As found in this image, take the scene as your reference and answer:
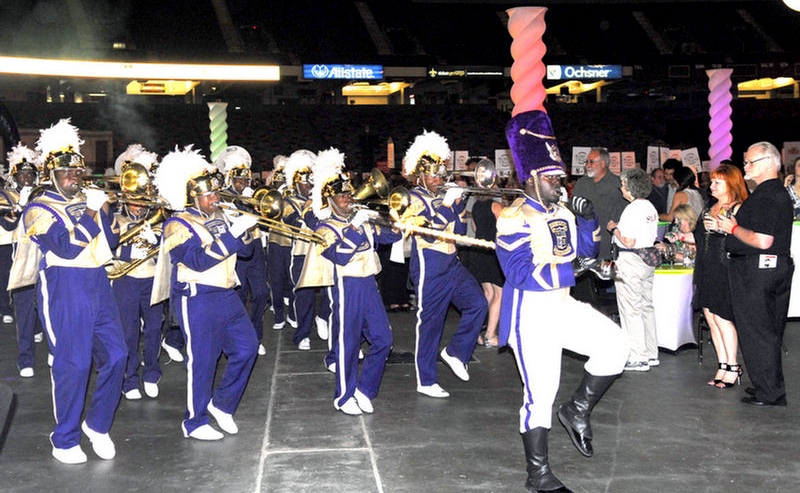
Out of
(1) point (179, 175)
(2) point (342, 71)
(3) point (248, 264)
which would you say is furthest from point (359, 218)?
(2) point (342, 71)

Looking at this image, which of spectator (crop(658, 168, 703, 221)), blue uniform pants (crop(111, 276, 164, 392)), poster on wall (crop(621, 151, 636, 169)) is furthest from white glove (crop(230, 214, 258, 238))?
poster on wall (crop(621, 151, 636, 169))

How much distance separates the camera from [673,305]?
9.45 m

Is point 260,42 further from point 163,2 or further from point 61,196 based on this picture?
point 61,196

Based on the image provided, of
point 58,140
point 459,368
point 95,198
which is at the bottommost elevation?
point 459,368

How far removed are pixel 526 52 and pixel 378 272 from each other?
6.63m

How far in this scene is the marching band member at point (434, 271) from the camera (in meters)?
7.85

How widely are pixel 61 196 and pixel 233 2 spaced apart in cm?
3554

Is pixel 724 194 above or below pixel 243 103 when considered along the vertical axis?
below

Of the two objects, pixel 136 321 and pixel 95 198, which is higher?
pixel 95 198

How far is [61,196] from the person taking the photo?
6.30 metres

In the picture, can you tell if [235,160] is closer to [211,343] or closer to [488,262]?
[488,262]

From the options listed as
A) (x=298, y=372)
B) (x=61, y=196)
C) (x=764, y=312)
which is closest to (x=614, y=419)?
(x=764, y=312)

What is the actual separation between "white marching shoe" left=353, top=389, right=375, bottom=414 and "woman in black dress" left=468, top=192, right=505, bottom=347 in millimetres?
2965

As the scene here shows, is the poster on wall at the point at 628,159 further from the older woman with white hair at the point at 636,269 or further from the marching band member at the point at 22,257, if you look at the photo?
the marching band member at the point at 22,257
